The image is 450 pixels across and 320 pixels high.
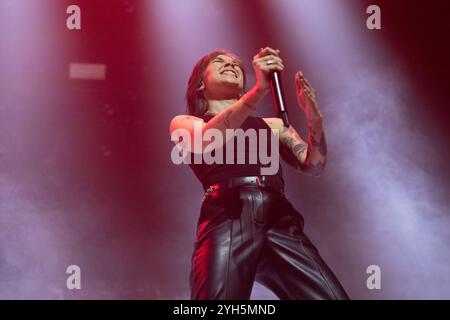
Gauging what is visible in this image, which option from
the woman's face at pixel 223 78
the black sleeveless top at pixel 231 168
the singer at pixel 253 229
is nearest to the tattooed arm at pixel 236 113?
the singer at pixel 253 229

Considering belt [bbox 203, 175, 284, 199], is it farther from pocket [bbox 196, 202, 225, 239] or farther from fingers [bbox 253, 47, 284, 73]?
fingers [bbox 253, 47, 284, 73]

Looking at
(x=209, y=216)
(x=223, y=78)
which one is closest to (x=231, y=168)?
(x=209, y=216)

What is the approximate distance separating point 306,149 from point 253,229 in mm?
463

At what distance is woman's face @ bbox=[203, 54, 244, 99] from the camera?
2.23 meters

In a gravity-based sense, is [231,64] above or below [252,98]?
above

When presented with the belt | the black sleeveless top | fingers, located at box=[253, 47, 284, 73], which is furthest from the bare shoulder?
fingers, located at box=[253, 47, 284, 73]

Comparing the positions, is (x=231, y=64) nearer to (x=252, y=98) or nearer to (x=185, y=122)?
(x=185, y=122)

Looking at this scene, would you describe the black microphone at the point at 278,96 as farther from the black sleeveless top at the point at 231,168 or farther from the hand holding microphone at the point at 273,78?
the black sleeveless top at the point at 231,168

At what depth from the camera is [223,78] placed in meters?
2.23

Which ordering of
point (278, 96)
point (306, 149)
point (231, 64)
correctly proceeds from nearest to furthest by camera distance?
1. point (278, 96)
2. point (306, 149)
3. point (231, 64)

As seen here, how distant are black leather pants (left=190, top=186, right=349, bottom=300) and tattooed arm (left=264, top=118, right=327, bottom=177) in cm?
22

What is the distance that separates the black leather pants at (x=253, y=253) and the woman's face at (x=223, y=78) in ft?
1.57
